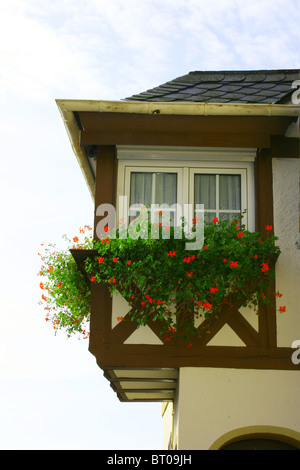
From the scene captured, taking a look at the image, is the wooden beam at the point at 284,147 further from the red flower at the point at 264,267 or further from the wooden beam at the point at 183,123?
the red flower at the point at 264,267

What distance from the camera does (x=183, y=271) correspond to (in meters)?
8.82

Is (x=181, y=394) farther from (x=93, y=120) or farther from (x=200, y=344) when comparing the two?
(x=93, y=120)

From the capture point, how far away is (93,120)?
9.77m

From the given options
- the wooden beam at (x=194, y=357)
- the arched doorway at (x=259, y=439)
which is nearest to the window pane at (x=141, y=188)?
the wooden beam at (x=194, y=357)

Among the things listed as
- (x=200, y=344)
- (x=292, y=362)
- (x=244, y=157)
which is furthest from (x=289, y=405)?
(x=244, y=157)

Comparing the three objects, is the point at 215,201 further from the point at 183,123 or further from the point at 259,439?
the point at 259,439

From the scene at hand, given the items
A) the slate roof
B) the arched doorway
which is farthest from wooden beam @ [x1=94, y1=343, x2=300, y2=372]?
the slate roof

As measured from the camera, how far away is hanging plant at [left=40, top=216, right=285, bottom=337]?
8.81 meters

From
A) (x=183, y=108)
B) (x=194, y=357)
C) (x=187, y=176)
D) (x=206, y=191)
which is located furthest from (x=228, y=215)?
(x=194, y=357)

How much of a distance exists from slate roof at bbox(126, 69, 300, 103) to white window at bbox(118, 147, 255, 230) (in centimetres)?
74

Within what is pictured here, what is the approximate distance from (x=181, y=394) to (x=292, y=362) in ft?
4.31

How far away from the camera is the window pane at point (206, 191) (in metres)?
9.76

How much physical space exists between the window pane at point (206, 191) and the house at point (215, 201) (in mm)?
12

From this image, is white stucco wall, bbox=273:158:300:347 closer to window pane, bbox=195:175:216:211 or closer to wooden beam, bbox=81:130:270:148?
wooden beam, bbox=81:130:270:148
